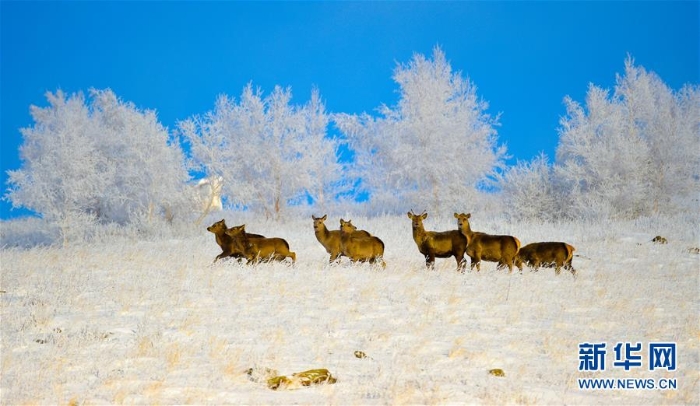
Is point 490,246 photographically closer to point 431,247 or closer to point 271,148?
point 431,247

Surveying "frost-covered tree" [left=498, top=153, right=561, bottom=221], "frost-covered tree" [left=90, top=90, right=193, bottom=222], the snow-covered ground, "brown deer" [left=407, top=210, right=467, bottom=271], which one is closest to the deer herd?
"brown deer" [left=407, top=210, right=467, bottom=271]

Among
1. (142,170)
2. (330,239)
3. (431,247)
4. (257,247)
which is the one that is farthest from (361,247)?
(142,170)

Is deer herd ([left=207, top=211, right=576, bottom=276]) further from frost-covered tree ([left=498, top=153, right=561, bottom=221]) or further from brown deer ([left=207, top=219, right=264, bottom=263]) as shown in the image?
frost-covered tree ([left=498, top=153, right=561, bottom=221])

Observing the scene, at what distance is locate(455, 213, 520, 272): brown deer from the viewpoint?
560 inches

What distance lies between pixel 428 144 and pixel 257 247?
78.6 ft

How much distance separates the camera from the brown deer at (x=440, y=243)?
47.0 feet

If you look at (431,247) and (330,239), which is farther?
(330,239)

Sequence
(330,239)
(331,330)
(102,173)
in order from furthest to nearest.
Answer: (102,173)
(330,239)
(331,330)

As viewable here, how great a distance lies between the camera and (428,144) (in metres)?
37.5

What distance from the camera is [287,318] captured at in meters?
9.63

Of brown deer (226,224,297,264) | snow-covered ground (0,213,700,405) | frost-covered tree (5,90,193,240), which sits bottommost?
snow-covered ground (0,213,700,405)

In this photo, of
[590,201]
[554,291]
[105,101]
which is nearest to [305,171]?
[105,101]

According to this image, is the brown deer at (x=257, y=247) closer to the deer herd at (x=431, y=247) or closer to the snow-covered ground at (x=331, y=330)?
the deer herd at (x=431, y=247)

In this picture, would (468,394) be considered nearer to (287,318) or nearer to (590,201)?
(287,318)
